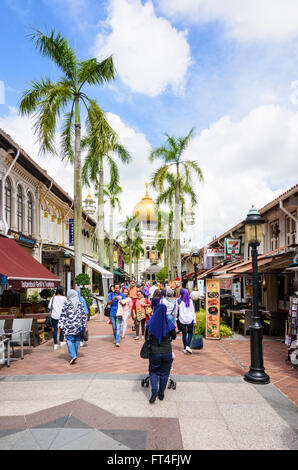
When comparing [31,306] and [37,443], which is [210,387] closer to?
[37,443]

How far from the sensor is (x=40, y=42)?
1519cm

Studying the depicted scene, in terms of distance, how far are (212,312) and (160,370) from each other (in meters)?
6.26

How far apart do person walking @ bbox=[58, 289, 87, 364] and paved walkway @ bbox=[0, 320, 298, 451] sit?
16.8 inches

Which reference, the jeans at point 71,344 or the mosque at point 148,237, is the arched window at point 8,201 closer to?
the jeans at point 71,344

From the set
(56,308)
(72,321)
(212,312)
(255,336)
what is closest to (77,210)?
(56,308)

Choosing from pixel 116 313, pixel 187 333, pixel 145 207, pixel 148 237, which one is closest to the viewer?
pixel 187 333

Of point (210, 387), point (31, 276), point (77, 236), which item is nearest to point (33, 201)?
point (77, 236)

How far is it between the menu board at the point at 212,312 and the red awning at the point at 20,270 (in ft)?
16.4

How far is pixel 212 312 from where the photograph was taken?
1153 cm

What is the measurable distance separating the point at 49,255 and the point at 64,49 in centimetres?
1079

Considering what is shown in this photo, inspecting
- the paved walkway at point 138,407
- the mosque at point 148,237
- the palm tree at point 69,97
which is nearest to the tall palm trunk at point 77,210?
the palm tree at point 69,97

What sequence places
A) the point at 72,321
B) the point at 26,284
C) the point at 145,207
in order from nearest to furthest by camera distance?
the point at 72,321 → the point at 26,284 → the point at 145,207

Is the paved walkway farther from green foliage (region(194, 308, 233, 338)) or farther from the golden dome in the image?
the golden dome

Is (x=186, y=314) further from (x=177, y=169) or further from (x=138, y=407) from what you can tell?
(x=177, y=169)
